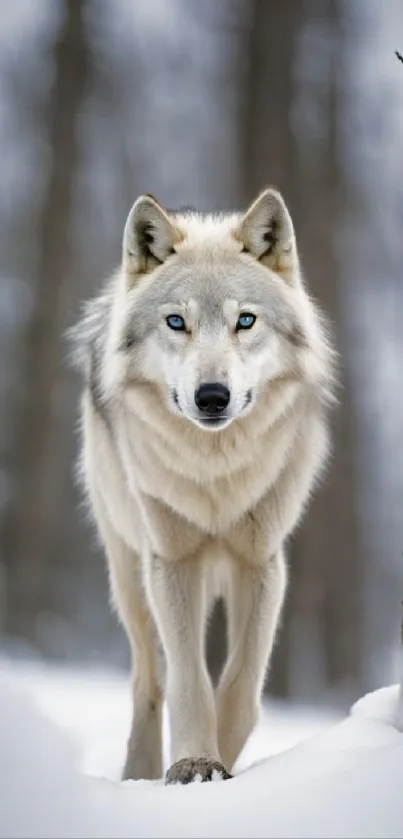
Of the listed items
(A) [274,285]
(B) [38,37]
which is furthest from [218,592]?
(B) [38,37]

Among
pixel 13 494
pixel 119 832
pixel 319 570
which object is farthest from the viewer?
pixel 13 494

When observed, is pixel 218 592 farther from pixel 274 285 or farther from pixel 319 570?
pixel 319 570

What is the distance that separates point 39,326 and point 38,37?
2.79 metres

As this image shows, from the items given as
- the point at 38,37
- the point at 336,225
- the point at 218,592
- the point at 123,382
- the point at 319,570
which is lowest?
the point at 319,570

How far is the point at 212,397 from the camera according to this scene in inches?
118

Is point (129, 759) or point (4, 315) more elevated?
point (4, 315)

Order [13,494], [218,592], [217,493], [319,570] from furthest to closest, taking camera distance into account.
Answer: [13,494] → [319,570] → [218,592] → [217,493]

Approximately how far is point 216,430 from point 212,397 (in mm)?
226

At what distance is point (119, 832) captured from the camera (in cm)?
181

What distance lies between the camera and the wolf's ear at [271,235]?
137 inches

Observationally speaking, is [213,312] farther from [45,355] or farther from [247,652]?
[45,355]

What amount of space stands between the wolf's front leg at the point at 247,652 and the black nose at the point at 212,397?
2.86 feet

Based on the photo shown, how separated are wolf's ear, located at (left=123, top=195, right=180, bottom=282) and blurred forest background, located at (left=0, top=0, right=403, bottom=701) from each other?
565cm

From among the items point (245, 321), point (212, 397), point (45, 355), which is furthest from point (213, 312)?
point (45, 355)
